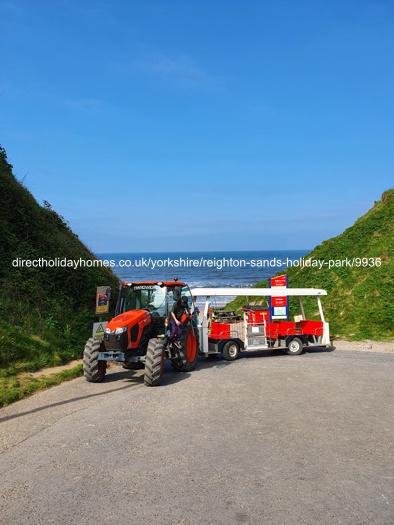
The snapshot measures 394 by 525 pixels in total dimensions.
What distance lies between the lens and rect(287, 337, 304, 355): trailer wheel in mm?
17156

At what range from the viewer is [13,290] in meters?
16.2

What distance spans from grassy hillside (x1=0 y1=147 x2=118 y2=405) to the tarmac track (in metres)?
2.45

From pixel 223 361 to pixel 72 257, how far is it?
315 inches

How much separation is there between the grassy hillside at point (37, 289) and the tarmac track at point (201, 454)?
2.45 m

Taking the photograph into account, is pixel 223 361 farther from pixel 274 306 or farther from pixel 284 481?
pixel 284 481

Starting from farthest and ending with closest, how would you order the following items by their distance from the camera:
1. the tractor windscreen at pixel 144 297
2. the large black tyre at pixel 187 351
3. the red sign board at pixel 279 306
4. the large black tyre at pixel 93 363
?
1. the red sign board at pixel 279 306
2. the tractor windscreen at pixel 144 297
3. the large black tyre at pixel 187 351
4. the large black tyre at pixel 93 363

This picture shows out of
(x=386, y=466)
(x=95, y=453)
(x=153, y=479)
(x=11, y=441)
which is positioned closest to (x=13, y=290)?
(x=11, y=441)

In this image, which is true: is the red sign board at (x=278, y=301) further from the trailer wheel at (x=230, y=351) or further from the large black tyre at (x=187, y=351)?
the large black tyre at (x=187, y=351)

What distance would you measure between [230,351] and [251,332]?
1.10m

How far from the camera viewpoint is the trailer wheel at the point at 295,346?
17156 millimetres

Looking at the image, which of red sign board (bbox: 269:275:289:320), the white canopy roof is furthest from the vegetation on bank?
the white canopy roof

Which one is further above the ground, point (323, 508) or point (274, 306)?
point (274, 306)

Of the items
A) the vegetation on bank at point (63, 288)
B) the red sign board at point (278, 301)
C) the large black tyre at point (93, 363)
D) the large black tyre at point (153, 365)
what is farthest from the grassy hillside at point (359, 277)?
the large black tyre at point (93, 363)

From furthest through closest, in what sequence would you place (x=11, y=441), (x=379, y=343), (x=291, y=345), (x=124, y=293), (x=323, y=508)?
(x=379, y=343) < (x=291, y=345) < (x=124, y=293) < (x=11, y=441) < (x=323, y=508)
